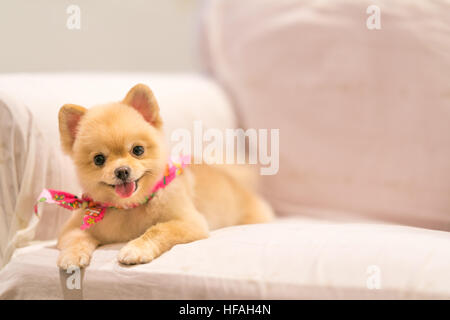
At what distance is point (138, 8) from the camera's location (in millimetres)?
1359

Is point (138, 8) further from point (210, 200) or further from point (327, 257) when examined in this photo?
point (327, 257)

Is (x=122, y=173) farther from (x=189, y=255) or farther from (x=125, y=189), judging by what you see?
(x=189, y=255)

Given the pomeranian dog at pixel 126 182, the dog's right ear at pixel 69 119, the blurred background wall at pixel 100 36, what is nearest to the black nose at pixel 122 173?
the pomeranian dog at pixel 126 182

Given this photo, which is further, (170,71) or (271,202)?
(170,71)

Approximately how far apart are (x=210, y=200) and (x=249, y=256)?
236 mm

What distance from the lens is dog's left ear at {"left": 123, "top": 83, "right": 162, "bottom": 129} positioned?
728 mm

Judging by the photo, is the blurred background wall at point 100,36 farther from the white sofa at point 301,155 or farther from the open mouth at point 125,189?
the open mouth at point 125,189

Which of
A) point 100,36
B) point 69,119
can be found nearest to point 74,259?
point 69,119

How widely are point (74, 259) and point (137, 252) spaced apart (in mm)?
104

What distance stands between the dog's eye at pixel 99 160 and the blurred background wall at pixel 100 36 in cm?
33

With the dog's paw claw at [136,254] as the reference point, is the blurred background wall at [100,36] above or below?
above

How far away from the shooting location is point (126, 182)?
0.70m

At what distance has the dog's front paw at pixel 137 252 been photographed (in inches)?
26.6

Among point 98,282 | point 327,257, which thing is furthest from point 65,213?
point 327,257
